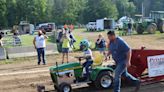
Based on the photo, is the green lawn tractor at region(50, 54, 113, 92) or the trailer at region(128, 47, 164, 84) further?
the trailer at region(128, 47, 164, 84)

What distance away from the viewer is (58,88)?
33.1 feet

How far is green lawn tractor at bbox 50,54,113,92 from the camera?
10.0m

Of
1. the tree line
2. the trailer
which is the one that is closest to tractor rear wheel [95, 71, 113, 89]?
the trailer

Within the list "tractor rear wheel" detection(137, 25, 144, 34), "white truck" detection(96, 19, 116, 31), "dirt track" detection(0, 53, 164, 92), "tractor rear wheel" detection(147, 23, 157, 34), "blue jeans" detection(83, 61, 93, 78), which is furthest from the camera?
"white truck" detection(96, 19, 116, 31)

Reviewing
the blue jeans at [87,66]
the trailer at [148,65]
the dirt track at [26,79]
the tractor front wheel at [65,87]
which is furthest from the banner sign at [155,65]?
the tractor front wheel at [65,87]

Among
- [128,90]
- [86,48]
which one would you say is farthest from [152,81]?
[86,48]

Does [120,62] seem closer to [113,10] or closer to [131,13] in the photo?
[113,10]

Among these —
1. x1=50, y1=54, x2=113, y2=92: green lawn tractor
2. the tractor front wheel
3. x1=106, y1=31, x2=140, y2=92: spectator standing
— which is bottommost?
the tractor front wheel

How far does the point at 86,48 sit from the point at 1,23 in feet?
287

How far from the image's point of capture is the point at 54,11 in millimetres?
102875

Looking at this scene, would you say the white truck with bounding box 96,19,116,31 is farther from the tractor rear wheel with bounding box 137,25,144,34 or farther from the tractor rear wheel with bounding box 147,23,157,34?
the tractor rear wheel with bounding box 147,23,157,34

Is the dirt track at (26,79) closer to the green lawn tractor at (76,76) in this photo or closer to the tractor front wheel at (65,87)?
the green lawn tractor at (76,76)

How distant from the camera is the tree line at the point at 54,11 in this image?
320ft

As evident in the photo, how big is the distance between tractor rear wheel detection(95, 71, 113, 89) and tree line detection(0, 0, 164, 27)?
86.2m
